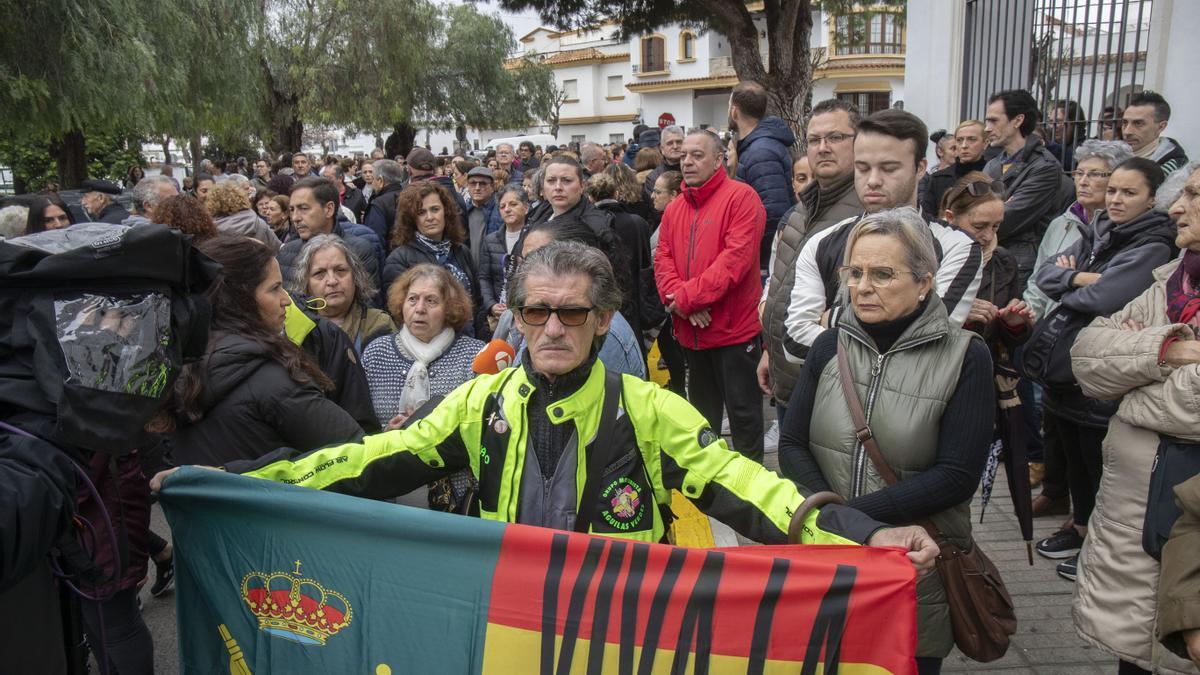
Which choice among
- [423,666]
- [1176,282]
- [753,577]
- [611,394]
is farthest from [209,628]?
[1176,282]

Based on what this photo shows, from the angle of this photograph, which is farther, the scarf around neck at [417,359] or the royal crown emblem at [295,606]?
the scarf around neck at [417,359]

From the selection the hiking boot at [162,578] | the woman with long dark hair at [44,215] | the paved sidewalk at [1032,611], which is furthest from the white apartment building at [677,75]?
the hiking boot at [162,578]

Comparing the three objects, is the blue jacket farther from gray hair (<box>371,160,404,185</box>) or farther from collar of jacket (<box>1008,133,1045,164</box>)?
gray hair (<box>371,160,404,185</box>)

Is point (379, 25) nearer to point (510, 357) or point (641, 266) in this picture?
point (641, 266)

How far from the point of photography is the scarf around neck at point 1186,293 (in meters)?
2.98

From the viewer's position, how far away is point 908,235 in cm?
265

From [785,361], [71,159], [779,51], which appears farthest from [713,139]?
[71,159]

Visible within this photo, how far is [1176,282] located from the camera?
310cm

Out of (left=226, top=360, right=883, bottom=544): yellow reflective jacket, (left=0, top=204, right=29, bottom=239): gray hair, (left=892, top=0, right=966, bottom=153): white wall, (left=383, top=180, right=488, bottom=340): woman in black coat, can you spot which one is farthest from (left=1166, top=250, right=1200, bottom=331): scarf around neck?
(left=892, top=0, right=966, bottom=153): white wall

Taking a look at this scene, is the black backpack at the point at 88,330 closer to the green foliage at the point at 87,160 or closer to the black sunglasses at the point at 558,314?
the black sunglasses at the point at 558,314

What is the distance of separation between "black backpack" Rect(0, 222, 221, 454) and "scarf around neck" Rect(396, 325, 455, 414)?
6.32ft

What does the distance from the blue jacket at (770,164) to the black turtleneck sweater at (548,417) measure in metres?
3.88

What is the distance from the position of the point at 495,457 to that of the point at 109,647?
190 centimetres

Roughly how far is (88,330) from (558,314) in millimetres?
1110
